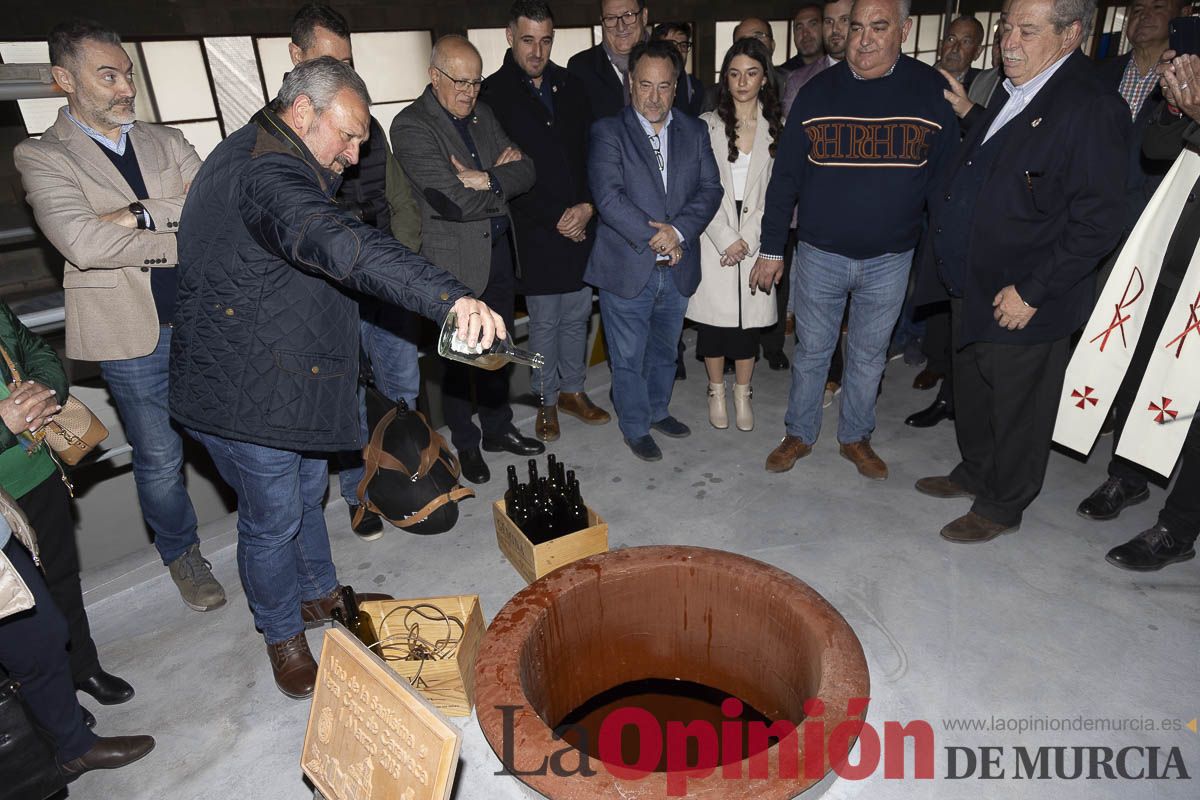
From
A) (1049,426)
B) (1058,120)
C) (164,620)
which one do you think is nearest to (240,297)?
(164,620)

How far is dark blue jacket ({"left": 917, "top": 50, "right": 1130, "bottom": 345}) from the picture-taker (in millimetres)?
2438

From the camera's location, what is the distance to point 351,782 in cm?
167

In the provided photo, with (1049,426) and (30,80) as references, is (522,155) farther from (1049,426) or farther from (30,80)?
(1049,426)

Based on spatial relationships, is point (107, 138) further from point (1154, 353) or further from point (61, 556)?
point (1154, 353)

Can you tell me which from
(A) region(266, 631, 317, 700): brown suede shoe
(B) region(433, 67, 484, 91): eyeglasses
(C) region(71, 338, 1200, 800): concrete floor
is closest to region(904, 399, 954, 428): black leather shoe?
(C) region(71, 338, 1200, 800): concrete floor

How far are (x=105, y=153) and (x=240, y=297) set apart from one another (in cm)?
102

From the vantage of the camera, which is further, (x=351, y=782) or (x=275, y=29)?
(x=275, y=29)

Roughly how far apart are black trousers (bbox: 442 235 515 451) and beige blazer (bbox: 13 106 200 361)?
50.0 inches

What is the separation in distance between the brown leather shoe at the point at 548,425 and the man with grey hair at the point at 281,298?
1695 mm

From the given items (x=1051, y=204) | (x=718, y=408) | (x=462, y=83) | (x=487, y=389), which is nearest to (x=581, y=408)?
(x=487, y=389)

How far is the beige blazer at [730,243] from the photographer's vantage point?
3596 millimetres

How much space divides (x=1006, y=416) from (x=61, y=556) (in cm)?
335

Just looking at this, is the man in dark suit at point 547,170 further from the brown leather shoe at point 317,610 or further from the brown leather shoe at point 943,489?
the brown leather shoe at point 943,489

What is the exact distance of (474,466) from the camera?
11.8 ft
